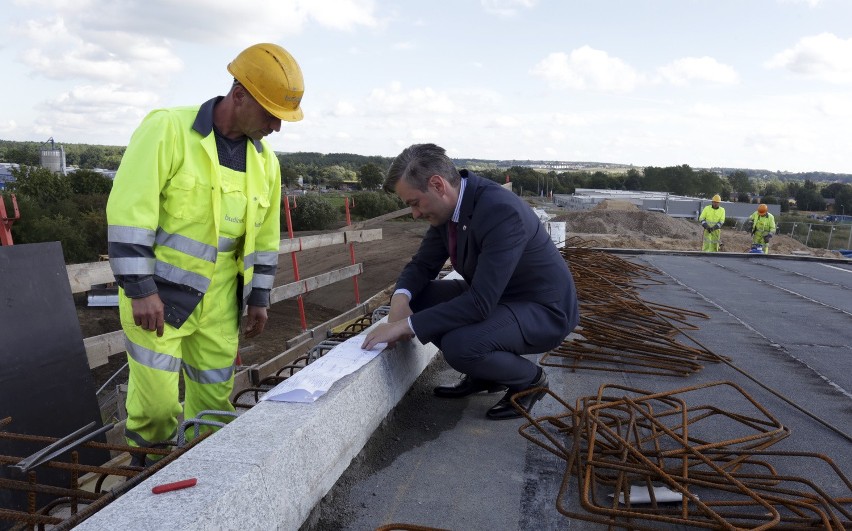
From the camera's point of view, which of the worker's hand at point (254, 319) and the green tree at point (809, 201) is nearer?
the worker's hand at point (254, 319)

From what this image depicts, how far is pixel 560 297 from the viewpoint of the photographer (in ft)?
10.3

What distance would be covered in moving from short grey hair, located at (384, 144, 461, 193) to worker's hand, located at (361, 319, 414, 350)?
2.16 feet

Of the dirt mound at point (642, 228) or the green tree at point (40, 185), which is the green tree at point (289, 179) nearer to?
the green tree at point (40, 185)

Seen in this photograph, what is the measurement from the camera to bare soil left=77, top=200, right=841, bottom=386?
1707 centimetres

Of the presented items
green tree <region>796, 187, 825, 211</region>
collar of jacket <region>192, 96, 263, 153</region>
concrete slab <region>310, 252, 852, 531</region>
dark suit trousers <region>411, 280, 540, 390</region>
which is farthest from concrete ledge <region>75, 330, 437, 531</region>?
green tree <region>796, 187, 825, 211</region>

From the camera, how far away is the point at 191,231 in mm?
2736

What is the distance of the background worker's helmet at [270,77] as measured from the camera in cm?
273

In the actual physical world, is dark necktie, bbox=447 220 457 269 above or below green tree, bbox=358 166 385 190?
above

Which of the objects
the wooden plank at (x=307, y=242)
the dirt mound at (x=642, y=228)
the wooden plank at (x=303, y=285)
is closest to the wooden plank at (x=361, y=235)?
the wooden plank at (x=307, y=242)

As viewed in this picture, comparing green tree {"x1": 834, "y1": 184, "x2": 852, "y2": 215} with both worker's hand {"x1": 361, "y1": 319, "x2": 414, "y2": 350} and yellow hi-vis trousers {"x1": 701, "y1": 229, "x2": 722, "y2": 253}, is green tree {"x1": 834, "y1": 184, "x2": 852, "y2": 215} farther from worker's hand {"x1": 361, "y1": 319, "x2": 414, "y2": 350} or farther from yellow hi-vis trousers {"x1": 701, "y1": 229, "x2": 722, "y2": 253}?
worker's hand {"x1": 361, "y1": 319, "x2": 414, "y2": 350}

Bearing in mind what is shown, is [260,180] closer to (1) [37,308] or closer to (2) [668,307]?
(1) [37,308]

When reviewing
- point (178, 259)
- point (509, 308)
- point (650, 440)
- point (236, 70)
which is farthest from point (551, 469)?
point (236, 70)

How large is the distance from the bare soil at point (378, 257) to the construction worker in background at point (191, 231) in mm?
10214

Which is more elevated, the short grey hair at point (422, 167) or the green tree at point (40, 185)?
the short grey hair at point (422, 167)
